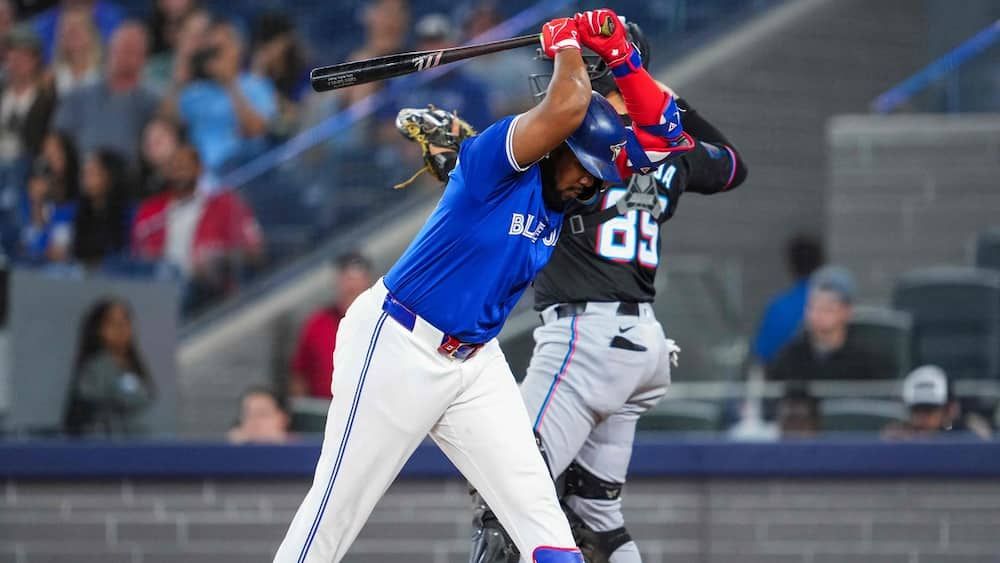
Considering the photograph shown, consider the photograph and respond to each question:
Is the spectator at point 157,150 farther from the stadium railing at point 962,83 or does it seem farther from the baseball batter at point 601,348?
the baseball batter at point 601,348

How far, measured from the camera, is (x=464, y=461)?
12.7ft

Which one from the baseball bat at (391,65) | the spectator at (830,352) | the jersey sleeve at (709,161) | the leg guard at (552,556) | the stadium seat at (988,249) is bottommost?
the leg guard at (552,556)

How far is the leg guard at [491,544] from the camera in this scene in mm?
4180

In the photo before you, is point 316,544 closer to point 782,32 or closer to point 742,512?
point 742,512

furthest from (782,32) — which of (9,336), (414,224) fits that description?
(9,336)

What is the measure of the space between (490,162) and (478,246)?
0.76 ft

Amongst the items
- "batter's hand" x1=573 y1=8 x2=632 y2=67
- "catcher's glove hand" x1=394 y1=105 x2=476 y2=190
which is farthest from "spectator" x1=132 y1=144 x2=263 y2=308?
"batter's hand" x1=573 y1=8 x2=632 y2=67

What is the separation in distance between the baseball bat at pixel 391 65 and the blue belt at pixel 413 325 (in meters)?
0.61

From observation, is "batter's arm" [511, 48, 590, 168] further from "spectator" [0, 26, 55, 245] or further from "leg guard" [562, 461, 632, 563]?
"spectator" [0, 26, 55, 245]

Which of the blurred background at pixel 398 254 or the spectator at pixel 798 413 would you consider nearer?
the blurred background at pixel 398 254

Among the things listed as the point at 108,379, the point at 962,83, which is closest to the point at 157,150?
the point at 108,379

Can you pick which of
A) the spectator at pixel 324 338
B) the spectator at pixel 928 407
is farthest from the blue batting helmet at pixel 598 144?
the spectator at pixel 324 338

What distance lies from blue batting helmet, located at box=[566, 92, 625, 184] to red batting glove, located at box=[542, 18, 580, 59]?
145 millimetres

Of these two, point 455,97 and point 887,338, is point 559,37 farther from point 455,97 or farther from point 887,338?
point 455,97
